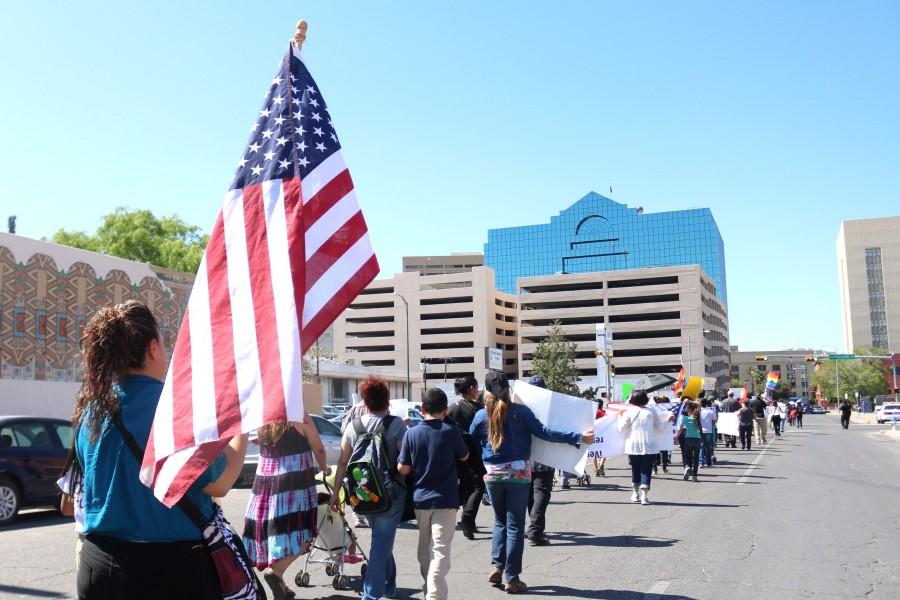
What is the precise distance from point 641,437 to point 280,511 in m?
7.96

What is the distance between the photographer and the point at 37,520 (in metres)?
12.2

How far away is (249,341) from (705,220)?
558ft

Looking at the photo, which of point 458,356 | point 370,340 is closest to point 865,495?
point 458,356

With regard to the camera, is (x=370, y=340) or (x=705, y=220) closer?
(x=370, y=340)

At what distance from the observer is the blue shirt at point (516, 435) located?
7203 mm

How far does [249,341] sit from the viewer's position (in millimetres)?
3322

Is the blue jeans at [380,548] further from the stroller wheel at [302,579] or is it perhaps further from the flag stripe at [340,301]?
the flag stripe at [340,301]

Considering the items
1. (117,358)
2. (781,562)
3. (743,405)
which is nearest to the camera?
(117,358)

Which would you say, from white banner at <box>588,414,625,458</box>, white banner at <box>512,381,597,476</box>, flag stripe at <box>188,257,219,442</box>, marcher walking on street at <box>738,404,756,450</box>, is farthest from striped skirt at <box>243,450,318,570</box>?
marcher walking on street at <box>738,404,756,450</box>

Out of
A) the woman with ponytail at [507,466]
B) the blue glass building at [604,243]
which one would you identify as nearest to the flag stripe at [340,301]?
the woman with ponytail at [507,466]

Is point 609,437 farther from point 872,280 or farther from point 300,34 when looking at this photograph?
point 872,280

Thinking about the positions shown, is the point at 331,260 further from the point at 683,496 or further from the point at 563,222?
the point at 563,222

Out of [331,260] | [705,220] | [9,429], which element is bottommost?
[9,429]

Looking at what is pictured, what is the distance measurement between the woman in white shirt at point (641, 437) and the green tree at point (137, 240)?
50284mm
